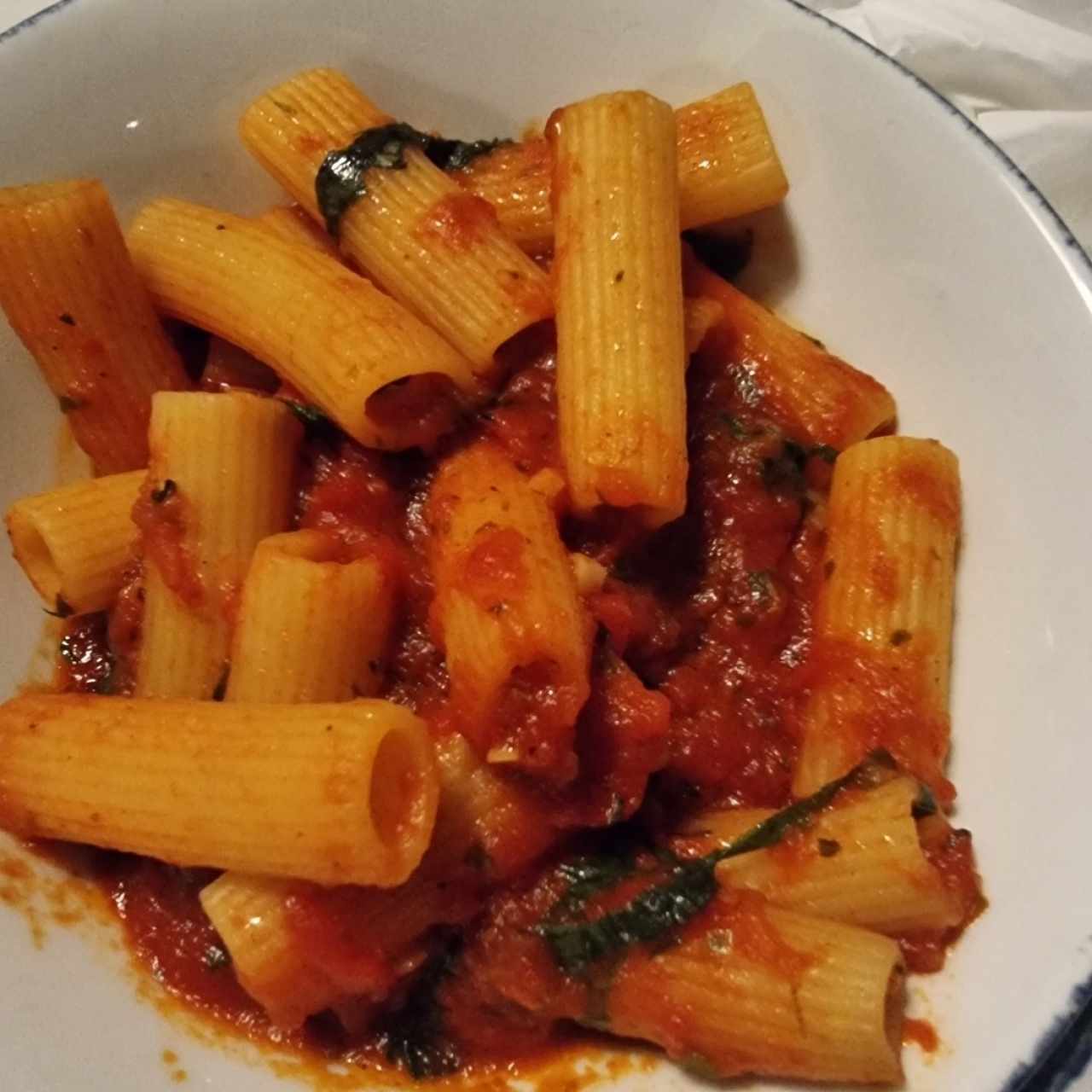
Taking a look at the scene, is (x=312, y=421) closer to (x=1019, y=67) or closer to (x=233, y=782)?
(x=233, y=782)

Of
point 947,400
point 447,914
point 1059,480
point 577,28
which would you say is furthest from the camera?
point 577,28

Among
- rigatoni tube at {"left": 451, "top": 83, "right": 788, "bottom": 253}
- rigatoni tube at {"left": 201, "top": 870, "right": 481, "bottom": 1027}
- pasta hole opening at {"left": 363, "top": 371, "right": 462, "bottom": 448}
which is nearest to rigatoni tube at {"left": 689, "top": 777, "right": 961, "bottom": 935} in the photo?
rigatoni tube at {"left": 201, "top": 870, "right": 481, "bottom": 1027}

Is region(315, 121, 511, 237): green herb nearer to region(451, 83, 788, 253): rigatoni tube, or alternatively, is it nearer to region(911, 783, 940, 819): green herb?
region(451, 83, 788, 253): rigatoni tube

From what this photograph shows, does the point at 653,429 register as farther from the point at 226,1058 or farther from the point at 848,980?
the point at 226,1058

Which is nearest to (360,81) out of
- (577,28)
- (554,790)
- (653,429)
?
(577,28)

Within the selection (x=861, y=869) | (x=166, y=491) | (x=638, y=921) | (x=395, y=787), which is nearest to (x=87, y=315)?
(x=166, y=491)

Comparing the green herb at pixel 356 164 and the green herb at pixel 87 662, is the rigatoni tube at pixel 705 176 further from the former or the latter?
the green herb at pixel 87 662
